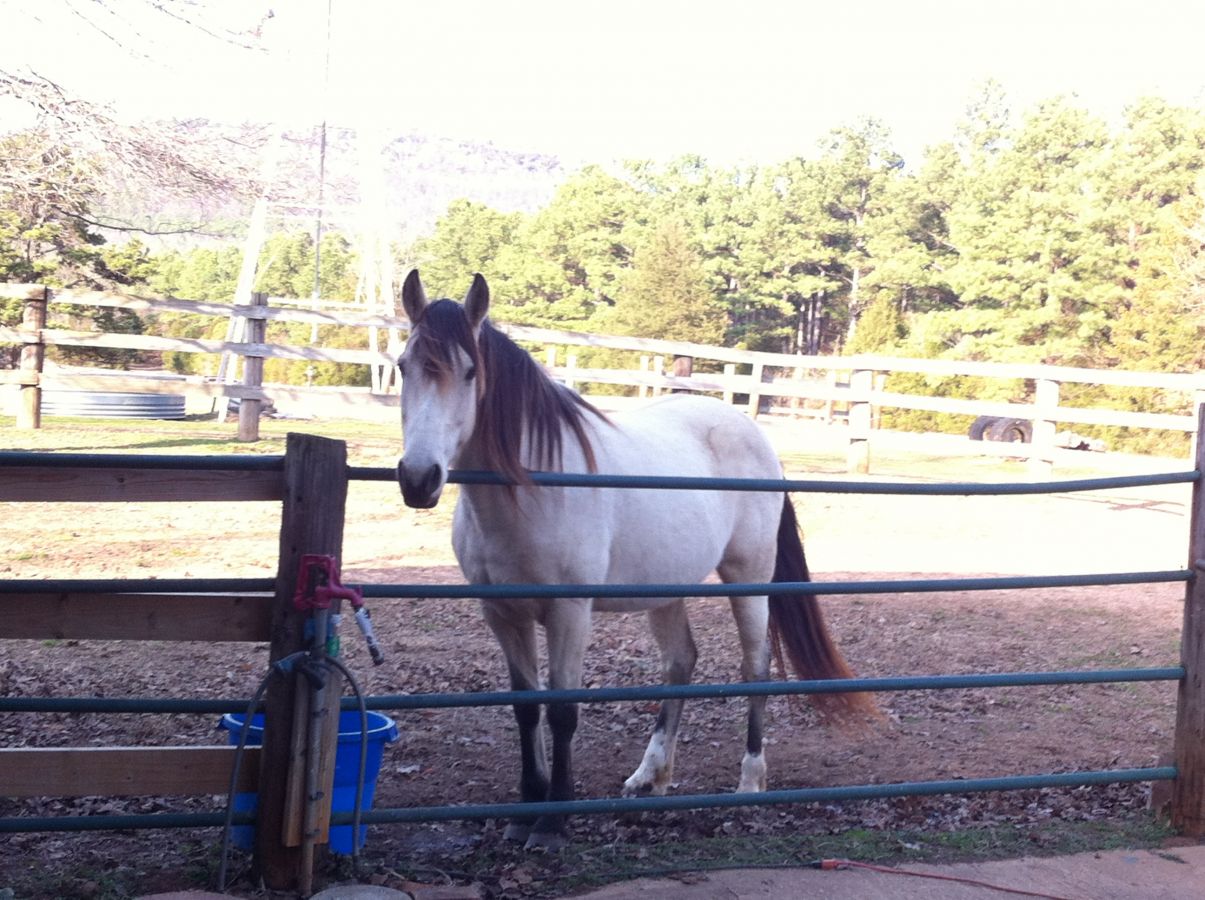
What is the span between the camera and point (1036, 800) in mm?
4141

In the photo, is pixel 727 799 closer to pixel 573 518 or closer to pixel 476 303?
→ pixel 573 518

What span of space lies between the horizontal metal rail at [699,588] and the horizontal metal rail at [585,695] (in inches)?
10.1

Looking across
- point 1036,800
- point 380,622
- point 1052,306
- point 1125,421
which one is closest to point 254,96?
point 380,622

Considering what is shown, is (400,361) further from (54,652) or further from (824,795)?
(54,652)

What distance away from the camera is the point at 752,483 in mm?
3234

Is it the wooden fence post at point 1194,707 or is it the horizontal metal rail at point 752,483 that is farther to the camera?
the wooden fence post at point 1194,707

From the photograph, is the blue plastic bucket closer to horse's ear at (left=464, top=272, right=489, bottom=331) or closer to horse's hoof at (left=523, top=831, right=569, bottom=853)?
horse's hoof at (left=523, top=831, right=569, bottom=853)

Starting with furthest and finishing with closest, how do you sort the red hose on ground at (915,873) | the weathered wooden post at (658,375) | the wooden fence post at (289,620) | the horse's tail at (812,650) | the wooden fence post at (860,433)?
the weathered wooden post at (658,375) → the wooden fence post at (860,433) → the horse's tail at (812,650) → the red hose on ground at (915,873) → the wooden fence post at (289,620)

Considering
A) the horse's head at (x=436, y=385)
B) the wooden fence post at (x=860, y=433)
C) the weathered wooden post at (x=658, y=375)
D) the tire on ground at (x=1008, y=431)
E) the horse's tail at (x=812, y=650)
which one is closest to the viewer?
the horse's head at (x=436, y=385)

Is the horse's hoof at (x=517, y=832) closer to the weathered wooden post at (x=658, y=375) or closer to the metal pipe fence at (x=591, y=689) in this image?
the metal pipe fence at (x=591, y=689)

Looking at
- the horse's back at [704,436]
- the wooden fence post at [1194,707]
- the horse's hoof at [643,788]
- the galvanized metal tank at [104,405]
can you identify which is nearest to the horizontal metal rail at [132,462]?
the horse's back at [704,436]

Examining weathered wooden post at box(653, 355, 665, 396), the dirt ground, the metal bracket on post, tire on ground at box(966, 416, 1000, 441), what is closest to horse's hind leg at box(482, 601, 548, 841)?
the dirt ground

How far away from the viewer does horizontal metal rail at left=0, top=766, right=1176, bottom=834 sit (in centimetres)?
272

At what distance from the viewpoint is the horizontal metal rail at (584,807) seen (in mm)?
2723
